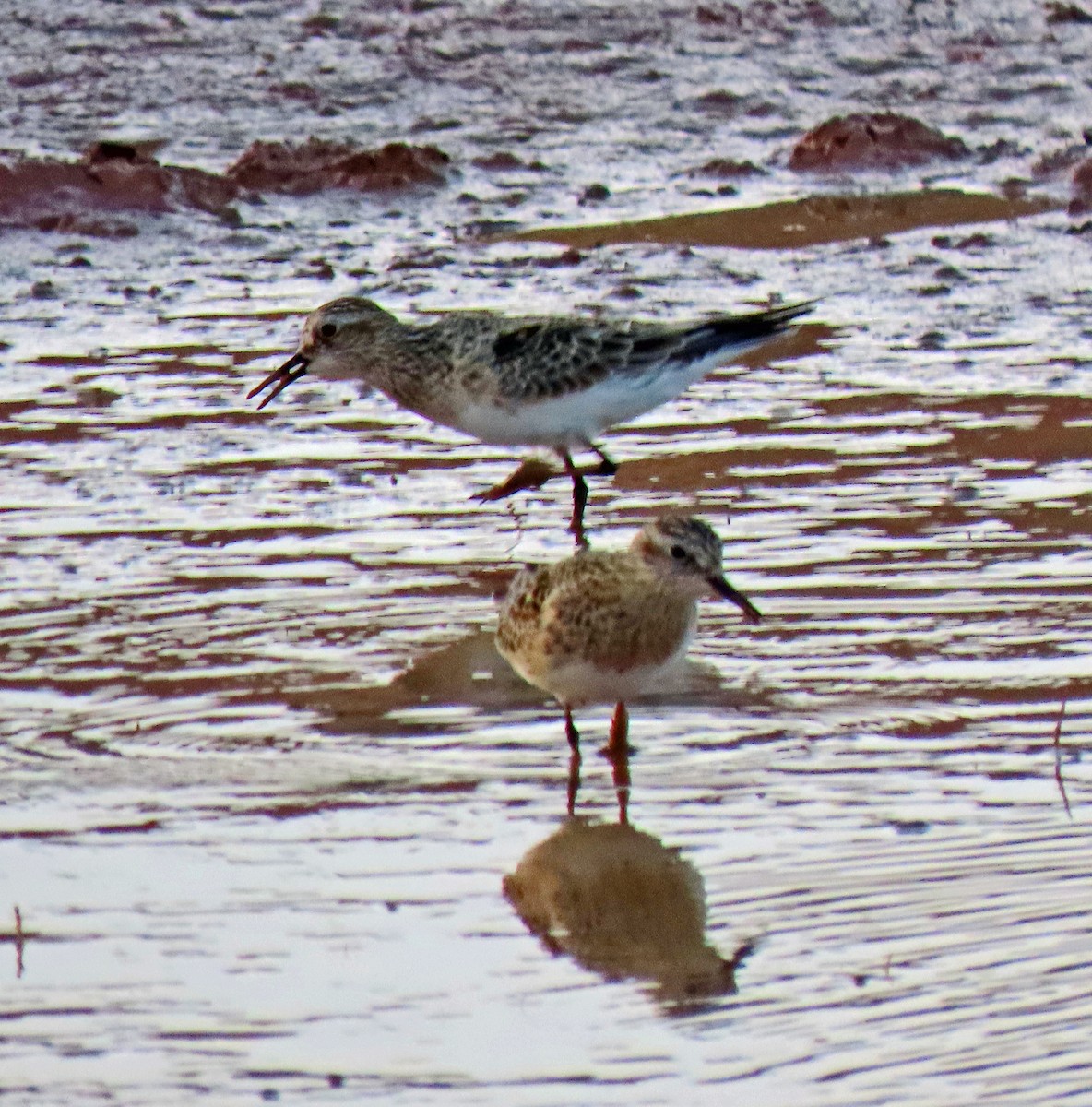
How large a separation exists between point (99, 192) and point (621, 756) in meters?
6.41

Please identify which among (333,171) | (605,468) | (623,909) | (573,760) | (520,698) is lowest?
(333,171)

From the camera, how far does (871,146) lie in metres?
12.0

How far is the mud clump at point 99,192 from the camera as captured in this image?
10648 millimetres

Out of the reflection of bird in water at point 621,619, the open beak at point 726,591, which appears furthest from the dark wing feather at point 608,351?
the open beak at point 726,591

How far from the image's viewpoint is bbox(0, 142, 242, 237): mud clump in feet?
34.9

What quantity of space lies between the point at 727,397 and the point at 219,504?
1936mm

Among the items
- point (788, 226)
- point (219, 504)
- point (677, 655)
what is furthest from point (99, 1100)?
point (788, 226)

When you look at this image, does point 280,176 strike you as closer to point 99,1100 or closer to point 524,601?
point 524,601

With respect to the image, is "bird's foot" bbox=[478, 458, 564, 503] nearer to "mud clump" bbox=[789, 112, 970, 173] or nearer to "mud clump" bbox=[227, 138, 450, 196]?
"mud clump" bbox=[227, 138, 450, 196]

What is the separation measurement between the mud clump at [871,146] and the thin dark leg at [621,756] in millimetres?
6965

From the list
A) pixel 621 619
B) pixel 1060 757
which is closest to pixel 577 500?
pixel 621 619

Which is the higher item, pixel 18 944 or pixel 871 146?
pixel 18 944

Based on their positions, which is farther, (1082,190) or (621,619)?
(1082,190)

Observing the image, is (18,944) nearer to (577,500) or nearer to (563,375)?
(577,500)
